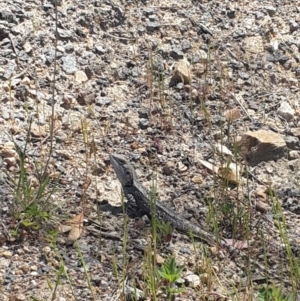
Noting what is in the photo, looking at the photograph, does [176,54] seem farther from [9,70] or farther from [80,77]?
[9,70]

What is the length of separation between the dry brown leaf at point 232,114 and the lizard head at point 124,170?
3.70 feet

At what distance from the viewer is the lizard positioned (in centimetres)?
477

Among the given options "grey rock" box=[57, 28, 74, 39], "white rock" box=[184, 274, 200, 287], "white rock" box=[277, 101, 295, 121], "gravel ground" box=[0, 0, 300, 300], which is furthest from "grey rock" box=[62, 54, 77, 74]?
"white rock" box=[184, 274, 200, 287]

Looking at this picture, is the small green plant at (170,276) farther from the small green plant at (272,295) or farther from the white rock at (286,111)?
the white rock at (286,111)

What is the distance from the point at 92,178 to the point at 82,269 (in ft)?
3.13

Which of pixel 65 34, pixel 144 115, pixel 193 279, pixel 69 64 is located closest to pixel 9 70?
pixel 69 64

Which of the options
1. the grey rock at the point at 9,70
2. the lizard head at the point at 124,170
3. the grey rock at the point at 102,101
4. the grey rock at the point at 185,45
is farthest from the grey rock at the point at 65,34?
the lizard head at the point at 124,170

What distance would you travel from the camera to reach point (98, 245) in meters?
4.58

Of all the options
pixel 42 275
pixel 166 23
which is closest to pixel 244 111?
pixel 166 23

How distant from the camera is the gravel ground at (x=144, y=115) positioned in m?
4.52

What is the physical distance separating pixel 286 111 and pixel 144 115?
3.66 ft

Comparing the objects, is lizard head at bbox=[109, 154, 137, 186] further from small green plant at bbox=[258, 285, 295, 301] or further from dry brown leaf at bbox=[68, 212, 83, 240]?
small green plant at bbox=[258, 285, 295, 301]

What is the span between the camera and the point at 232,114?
19.5 feet

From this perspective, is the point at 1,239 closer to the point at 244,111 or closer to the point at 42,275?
the point at 42,275
